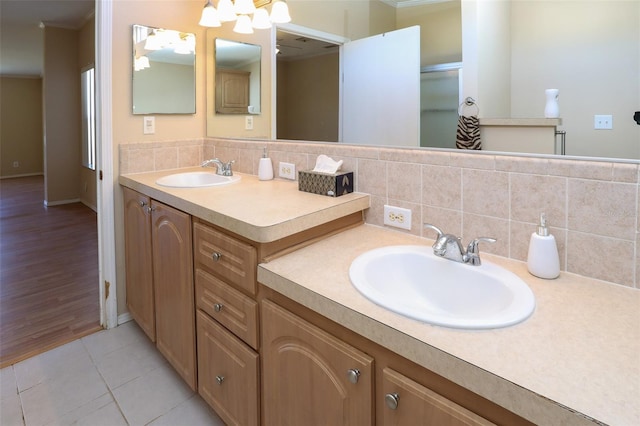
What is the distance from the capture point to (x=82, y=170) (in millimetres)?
5930

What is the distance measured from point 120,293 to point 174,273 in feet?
2.93

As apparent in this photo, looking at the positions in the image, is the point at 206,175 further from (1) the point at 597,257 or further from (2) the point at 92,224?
(2) the point at 92,224

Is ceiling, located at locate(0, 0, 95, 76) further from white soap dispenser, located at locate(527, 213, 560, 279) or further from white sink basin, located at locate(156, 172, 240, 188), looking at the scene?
white soap dispenser, located at locate(527, 213, 560, 279)

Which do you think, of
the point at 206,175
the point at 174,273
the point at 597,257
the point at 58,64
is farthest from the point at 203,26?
the point at 58,64

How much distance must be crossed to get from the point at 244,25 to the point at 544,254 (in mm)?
2002

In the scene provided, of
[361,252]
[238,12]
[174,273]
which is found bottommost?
[174,273]

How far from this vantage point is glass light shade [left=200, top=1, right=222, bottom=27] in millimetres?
2203

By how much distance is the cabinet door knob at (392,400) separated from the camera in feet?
2.58

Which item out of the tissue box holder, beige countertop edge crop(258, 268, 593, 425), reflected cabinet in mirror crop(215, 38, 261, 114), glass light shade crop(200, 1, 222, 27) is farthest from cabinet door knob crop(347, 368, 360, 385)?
glass light shade crop(200, 1, 222, 27)

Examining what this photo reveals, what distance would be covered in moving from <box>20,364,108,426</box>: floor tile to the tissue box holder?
1361mm

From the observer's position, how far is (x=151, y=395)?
174 centimetres

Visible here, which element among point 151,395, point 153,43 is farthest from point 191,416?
point 153,43

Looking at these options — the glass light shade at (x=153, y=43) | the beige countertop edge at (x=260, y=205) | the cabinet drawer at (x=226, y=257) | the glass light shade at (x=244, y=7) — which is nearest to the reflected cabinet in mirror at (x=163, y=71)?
the glass light shade at (x=153, y=43)

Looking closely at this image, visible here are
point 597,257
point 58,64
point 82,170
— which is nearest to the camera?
point 597,257
